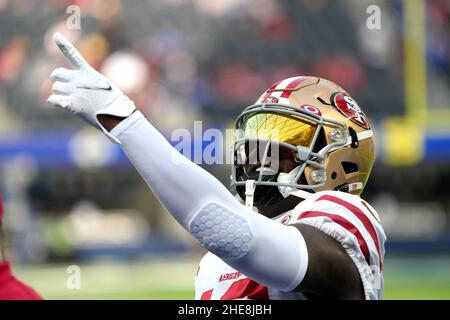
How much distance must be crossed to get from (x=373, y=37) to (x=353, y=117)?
8.78 metres

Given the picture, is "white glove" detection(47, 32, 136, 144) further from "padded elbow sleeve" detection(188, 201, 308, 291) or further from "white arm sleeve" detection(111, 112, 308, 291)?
"padded elbow sleeve" detection(188, 201, 308, 291)

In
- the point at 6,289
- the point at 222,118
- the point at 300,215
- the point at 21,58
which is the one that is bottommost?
the point at 6,289

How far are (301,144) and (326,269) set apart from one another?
0.47 meters

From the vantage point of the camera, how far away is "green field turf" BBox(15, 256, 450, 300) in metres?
8.30

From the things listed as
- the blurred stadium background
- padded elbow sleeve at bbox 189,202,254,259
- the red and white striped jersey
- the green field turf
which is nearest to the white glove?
padded elbow sleeve at bbox 189,202,254,259

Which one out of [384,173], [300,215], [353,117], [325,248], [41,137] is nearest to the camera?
[325,248]

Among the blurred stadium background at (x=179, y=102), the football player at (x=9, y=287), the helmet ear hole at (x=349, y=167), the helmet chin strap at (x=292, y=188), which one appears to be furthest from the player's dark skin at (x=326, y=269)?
the blurred stadium background at (x=179, y=102)

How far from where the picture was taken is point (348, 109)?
223 cm

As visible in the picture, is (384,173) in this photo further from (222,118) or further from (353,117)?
(353,117)

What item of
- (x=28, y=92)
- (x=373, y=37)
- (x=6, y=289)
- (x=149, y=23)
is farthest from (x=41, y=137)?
(x=6, y=289)

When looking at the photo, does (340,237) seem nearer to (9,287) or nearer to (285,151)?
(285,151)

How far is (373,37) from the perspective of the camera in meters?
10.8

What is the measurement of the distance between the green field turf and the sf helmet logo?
582 centimetres

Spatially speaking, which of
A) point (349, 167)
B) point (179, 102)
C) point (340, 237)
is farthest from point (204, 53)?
point (340, 237)
